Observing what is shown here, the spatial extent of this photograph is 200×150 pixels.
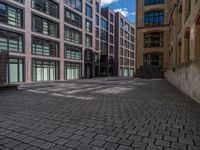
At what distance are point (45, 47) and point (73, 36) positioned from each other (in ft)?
27.9

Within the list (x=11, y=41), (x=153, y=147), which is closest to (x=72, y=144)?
(x=153, y=147)

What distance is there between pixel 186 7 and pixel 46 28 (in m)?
20.8

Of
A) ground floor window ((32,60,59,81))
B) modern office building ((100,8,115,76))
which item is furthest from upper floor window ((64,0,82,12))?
modern office building ((100,8,115,76))

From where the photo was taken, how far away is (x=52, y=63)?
28141 millimetres

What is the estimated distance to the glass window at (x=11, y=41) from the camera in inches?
796

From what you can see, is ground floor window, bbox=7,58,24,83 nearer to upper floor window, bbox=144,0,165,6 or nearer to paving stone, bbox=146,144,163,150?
paving stone, bbox=146,144,163,150

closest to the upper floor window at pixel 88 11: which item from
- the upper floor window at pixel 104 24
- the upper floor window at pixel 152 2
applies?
the upper floor window at pixel 104 24

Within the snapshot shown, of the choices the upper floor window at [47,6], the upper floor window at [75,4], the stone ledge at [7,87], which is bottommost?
the stone ledge at [7,87]

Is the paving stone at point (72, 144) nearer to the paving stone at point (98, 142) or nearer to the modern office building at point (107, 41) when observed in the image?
the paving stone at point (98, 142)

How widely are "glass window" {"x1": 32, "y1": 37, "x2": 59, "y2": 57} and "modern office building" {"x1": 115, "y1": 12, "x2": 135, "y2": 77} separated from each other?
3003cm

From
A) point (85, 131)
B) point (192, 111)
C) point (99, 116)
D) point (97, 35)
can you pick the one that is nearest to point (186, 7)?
point (192, 111)

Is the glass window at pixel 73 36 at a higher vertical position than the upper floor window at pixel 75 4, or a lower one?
lower

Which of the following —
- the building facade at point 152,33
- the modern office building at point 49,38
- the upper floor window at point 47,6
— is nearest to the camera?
the modern office building at point 49,38

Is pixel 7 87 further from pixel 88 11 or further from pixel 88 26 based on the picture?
pixel 88 11
